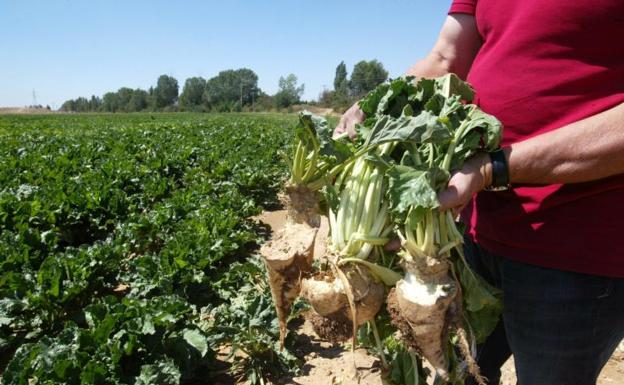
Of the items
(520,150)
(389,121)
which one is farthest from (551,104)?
(389,121)

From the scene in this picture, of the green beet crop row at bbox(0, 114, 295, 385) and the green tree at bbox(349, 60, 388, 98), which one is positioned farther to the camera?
the green tree at bbox(349, 60, 388, 98)

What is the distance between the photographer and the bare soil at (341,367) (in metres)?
3.24

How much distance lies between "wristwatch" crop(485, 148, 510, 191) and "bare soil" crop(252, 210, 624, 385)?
1.61 meters

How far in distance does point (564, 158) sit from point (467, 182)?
0.30 metres

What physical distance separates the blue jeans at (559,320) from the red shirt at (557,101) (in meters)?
0.07

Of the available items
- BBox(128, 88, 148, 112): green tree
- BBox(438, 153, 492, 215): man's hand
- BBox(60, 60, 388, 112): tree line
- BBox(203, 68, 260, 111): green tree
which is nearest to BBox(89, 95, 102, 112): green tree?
BBox(60, 60, 388, 112): tree line

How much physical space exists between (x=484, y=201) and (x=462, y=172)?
400mm

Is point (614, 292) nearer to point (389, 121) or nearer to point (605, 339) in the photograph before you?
point (605, 339)

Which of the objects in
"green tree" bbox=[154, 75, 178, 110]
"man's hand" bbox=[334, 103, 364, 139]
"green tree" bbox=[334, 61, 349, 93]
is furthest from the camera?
"green tree" bbox=[154, 75, 178, 110]

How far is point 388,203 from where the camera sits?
1634mm

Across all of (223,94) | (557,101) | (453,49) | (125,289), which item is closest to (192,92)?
(223,94)

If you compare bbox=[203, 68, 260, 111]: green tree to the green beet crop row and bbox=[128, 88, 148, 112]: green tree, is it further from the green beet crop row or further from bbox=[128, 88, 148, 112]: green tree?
the green beet crop row

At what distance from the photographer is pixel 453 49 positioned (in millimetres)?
2117

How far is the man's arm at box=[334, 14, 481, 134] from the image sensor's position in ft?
6.77
